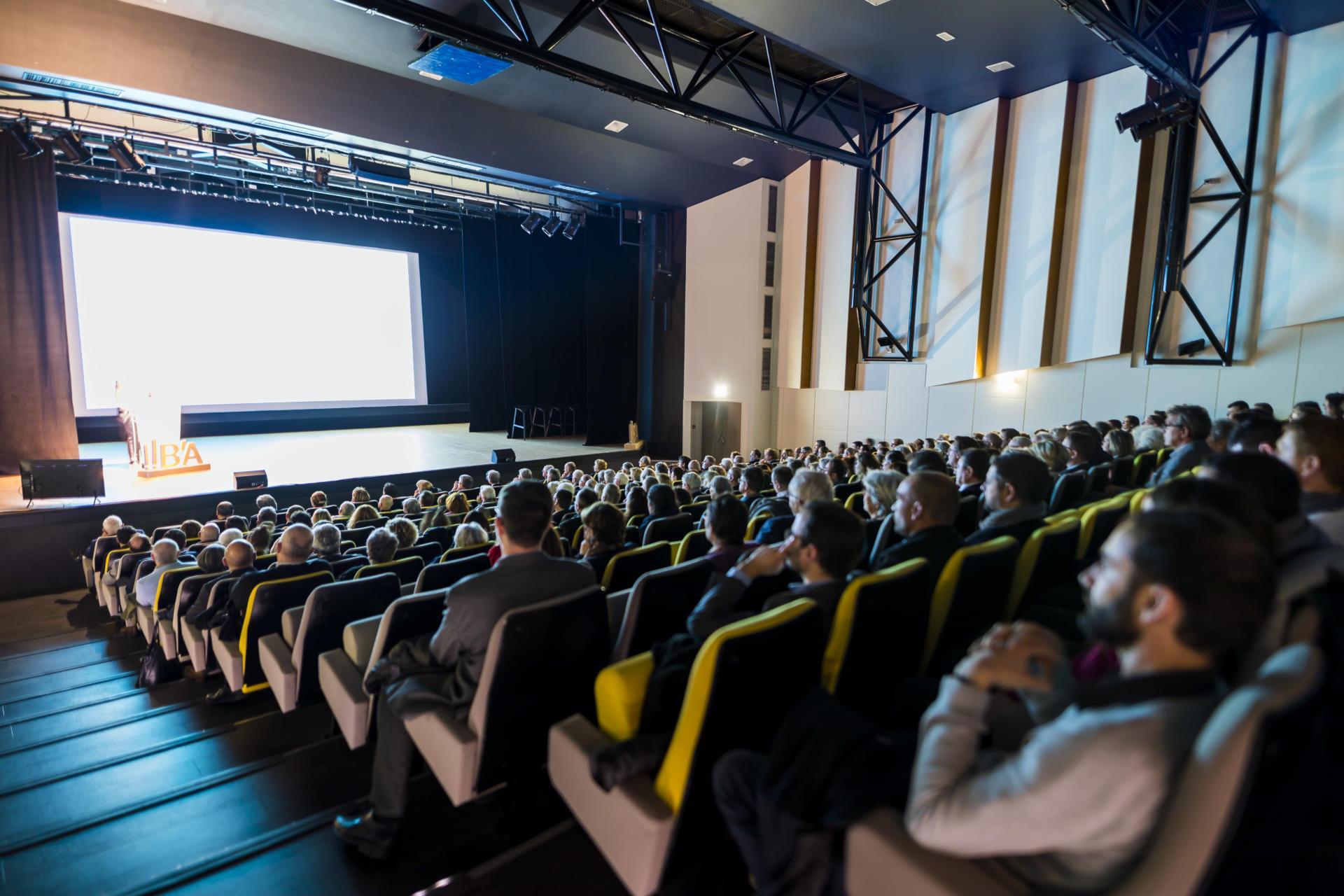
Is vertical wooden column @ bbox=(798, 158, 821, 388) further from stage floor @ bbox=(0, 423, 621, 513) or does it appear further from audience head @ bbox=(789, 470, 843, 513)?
audience head @ bbox=(789, 470, 843, 513)

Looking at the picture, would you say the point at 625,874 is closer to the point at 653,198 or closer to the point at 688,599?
the point at 688,599

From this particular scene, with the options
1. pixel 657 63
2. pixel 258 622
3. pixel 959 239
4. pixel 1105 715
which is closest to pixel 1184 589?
pixel 1105 715

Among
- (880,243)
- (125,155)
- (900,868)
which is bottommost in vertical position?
(900,868)

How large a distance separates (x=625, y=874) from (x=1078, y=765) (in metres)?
1.20

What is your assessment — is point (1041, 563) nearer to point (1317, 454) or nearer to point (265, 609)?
point (1317, 454)

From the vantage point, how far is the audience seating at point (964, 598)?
2.08 meters

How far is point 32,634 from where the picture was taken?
18.9 feet

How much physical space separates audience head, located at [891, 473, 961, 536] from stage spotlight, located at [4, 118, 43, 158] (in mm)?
11783

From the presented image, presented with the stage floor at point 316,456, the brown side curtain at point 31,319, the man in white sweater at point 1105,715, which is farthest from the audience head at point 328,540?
the brown side curtain at point 31,319

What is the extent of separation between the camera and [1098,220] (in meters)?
8.74

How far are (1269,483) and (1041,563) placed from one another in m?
0.93

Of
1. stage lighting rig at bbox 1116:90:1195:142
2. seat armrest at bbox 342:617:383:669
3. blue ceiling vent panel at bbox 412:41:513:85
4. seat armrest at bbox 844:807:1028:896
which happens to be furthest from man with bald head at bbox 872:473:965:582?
stage lighting rig at bbox 1116:90:1195:142

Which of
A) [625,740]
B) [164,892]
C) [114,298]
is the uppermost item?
[114,298]

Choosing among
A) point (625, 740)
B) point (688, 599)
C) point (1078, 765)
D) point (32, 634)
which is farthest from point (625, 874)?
point (32, 634)
